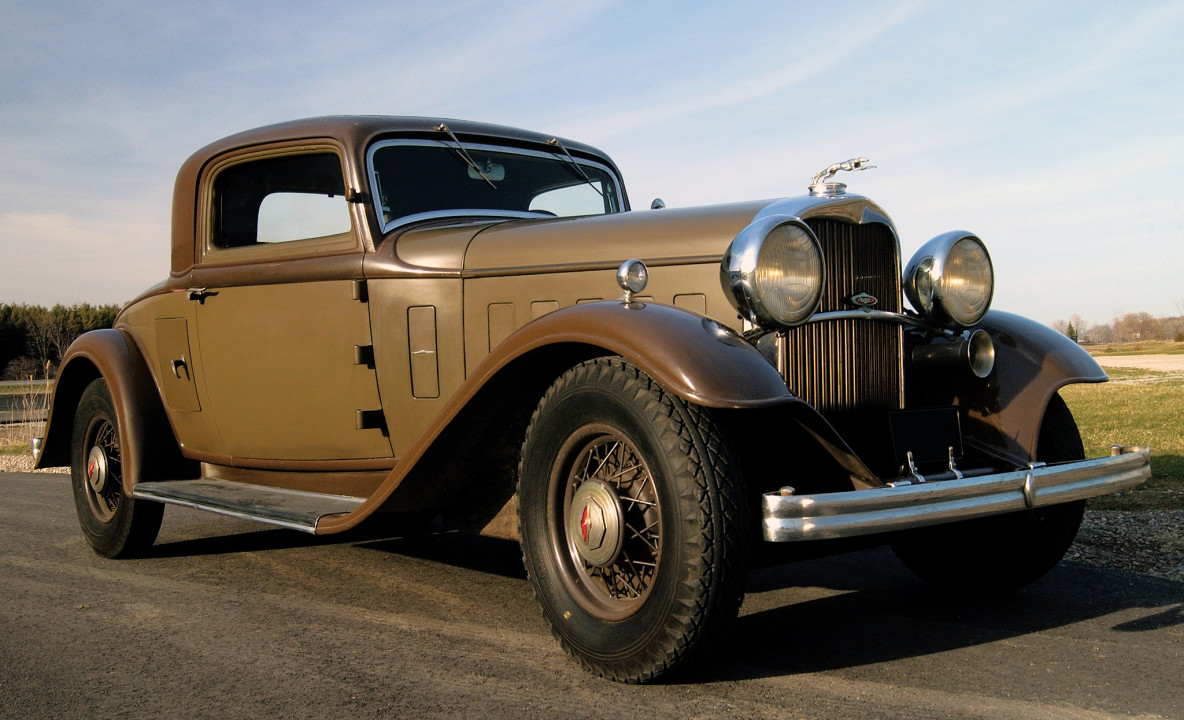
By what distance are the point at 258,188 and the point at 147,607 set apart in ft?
6.27

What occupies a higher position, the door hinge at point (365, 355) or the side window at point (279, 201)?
the side window at point (279, 201)

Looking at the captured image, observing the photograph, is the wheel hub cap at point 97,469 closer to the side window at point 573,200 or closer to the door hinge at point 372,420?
the door hinge at point 372,420

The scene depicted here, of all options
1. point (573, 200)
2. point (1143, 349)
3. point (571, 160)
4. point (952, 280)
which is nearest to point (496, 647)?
point (952, 280)

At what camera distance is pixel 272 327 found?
13.2ft

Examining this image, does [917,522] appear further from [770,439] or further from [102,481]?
[102,481]

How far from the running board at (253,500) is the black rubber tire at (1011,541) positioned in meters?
2.12

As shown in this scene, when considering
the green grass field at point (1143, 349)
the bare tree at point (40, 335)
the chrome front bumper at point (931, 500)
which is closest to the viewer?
the chrome front bumper at point (931, 500)

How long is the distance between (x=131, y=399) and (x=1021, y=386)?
12.8ft

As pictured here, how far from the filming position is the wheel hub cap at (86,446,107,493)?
477 cm

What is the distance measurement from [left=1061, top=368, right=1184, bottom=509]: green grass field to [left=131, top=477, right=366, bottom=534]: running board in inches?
169

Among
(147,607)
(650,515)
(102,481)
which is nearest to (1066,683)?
(650,515)

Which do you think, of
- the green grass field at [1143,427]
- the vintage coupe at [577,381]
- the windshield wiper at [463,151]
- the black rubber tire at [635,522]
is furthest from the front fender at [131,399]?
the green grass field at [1143,427]

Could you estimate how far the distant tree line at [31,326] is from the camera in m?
25.5

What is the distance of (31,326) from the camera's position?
86.5ft
